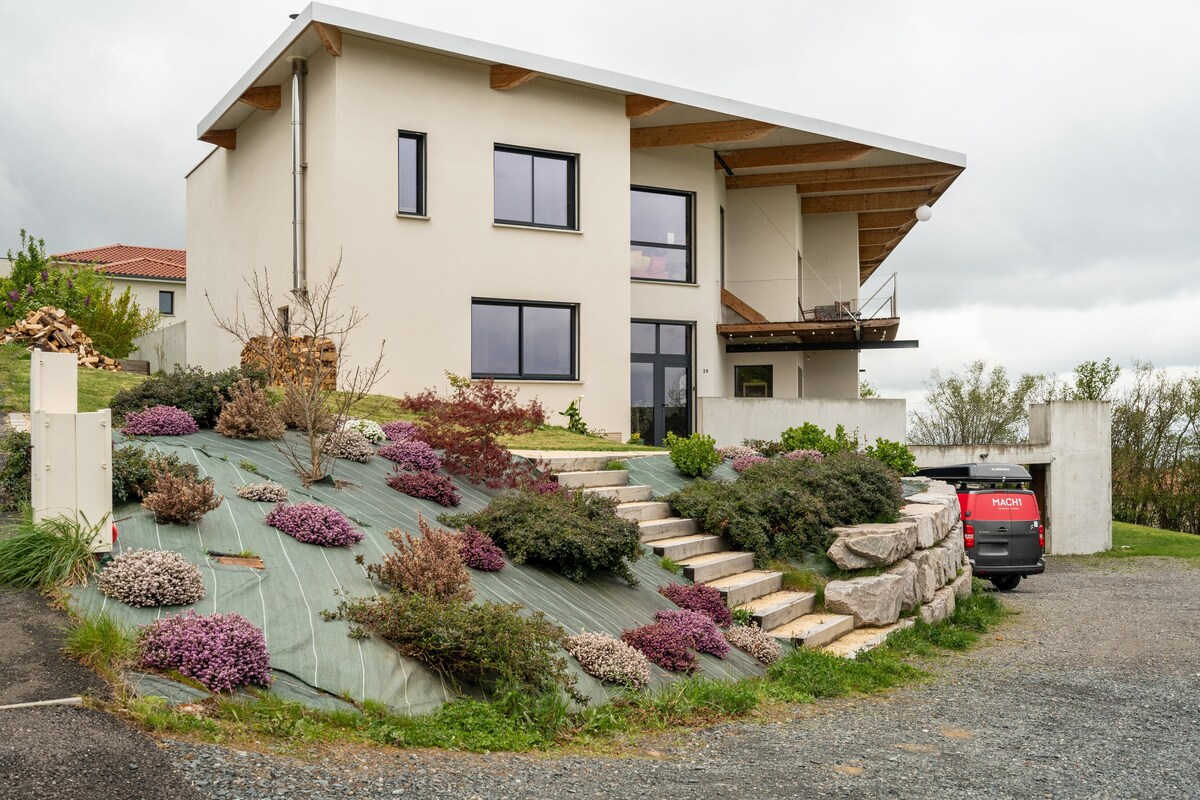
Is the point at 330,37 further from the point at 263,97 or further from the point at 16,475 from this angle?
the point at 16,475

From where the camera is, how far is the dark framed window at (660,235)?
2245cm

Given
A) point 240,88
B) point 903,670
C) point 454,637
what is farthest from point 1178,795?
point 240,88

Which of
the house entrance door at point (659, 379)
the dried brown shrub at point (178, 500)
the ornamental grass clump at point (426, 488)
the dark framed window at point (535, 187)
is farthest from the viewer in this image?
the house entrance door at point (659, 379)

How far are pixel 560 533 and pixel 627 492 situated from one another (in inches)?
129

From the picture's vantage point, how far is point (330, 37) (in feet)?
53.3

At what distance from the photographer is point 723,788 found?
5.27m

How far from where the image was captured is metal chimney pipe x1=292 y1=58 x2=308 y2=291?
57.7 ft

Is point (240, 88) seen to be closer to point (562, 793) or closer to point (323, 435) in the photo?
point (323, 435)

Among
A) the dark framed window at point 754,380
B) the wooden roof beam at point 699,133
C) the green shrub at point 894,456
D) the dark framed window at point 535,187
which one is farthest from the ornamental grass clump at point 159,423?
the dark framed window at point 754,380

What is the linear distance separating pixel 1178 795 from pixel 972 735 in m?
1.45

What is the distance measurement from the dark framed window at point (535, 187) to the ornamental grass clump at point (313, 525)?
11.3m

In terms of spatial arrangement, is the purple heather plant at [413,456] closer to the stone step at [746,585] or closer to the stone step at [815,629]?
the stone step at [746,585]

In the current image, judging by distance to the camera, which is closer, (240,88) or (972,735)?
(972,735)

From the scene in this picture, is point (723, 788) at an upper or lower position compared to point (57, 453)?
lower
